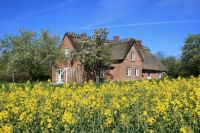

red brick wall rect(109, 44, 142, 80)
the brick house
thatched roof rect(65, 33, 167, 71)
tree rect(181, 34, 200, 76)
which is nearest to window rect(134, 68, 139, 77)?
the brick house

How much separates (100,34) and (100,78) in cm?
597

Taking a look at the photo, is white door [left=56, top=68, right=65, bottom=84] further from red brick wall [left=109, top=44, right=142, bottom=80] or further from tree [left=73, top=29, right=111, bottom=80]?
red brick wall [left=109, top=44, right=142, bottom=80]

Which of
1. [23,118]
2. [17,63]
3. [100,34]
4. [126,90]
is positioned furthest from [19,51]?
[23,118]

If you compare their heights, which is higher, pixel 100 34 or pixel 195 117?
pixel 100 34

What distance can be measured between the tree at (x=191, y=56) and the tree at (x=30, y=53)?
1985cm

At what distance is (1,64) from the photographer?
3847cm

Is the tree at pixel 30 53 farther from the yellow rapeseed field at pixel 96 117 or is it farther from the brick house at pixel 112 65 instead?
the yellow rapeseed field at pixel 96 117

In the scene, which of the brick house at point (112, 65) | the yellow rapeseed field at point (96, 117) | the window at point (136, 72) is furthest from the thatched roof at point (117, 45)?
the yellow rapeseed field at point (96, 117)

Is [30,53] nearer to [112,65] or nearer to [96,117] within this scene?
[112,65]

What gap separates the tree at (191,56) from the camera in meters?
48.2

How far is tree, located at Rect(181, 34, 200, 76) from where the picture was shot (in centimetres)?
4825

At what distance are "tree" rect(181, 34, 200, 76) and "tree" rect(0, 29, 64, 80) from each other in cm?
1985

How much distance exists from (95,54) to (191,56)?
1675 cm

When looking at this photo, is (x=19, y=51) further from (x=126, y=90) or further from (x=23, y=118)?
(x=23, y=118)
